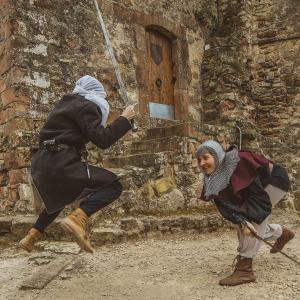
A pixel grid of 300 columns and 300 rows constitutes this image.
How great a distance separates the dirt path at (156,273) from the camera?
3.57m

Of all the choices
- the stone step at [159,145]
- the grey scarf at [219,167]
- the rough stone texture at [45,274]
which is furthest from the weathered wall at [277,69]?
the rough stone texture at [45,274]

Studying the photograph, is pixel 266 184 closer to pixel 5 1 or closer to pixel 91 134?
pixel 91 134

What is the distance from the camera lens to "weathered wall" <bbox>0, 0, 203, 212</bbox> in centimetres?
607

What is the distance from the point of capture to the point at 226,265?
4258 millimetres

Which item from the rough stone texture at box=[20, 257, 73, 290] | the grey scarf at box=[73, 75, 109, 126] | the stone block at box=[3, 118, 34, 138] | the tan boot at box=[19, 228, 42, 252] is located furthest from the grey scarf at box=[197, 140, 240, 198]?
the stone block at box=[3, 118, 34, 138]

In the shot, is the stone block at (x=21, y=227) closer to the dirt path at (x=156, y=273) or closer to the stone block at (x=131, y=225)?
the dirt path at (x=156, y=273)

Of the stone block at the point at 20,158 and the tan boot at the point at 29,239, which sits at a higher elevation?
the stone block at the point at 20,158

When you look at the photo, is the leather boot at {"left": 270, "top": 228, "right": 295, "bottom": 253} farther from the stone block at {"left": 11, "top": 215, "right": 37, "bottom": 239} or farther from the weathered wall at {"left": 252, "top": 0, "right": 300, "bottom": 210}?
the weathered wall at {"left": 252, "top": 0, "right": 300, "bottom": 210}

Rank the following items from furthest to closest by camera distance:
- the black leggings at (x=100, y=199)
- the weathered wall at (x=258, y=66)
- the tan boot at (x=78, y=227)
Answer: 1. the weathered wall at (x=258, y=66)
2. the black leggings at (x=100, y=199)
3. the tan boot at (x=78, y=227)

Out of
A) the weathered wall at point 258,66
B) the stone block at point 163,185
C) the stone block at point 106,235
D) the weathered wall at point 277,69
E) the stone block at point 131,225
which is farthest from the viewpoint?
the weathered wall at point 277,69

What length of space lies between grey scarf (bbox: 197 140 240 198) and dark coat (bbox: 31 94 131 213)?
0.71 meters

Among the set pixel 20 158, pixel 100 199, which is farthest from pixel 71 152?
pixel 20 158

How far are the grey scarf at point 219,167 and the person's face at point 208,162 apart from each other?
0.02 metres

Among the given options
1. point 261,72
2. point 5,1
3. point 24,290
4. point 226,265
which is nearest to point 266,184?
point 226,265
